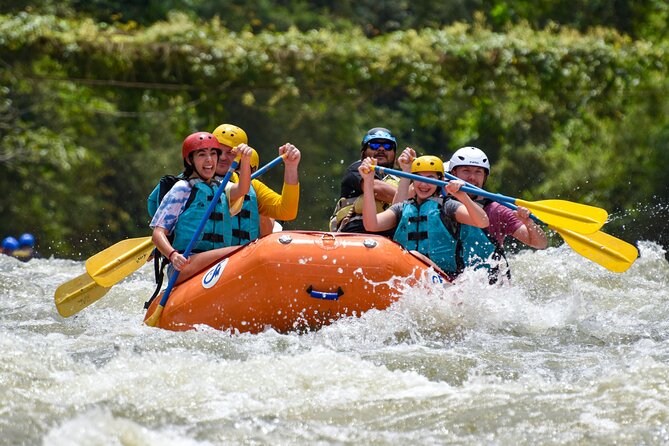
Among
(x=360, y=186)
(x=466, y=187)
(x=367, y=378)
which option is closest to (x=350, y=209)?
(x=360, y=186)

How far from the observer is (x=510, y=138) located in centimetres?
2062

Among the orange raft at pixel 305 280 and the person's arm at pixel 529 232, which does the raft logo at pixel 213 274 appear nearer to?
the orange raft at pixel 305 280

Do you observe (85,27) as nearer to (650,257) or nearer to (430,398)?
(650,257)

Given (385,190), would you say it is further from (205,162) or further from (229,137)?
(205,162)

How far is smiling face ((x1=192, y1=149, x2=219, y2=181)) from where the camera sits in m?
7.34

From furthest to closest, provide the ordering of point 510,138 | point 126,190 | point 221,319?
point 126,190 < point 510,138 < point 221,319

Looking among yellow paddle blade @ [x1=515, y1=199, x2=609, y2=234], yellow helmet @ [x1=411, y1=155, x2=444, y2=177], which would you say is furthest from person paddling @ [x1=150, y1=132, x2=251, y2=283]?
yellow paddle blade @ [x1=515, y1=199, x2=609, y2=234]

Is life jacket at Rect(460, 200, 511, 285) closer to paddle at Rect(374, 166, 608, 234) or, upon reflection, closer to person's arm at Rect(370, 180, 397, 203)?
paddle at Rect(374, 166, 608, 234)

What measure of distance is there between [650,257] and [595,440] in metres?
6.68

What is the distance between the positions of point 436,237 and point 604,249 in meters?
1.15

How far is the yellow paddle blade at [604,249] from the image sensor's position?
25.4 ft

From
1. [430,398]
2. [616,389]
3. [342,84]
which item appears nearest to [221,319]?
[430,398]

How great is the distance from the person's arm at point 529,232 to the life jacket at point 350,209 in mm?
1207

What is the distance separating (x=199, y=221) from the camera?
7.31 meters
